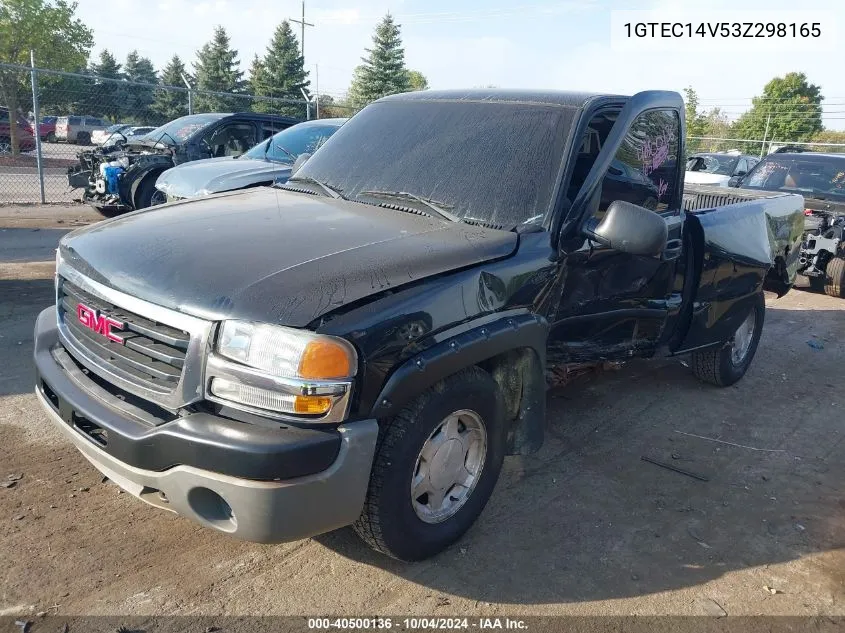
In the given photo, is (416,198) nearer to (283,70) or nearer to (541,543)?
(541,543)

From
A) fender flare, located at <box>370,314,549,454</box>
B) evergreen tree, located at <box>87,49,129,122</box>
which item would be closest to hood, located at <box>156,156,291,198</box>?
fender flare, located at <box>370,314,549,454</box>

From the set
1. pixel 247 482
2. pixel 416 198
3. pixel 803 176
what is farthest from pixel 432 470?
pixel 803 176

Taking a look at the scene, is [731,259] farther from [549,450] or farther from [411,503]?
[411,503]

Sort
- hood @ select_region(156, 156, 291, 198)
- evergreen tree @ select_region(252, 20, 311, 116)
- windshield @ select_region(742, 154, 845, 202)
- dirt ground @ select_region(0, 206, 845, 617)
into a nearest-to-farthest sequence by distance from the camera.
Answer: dirt ground @ select_region(0, 206, 845, 617) < hood @ select_region(156, 156, 291, 198) < windshield @ select_region(742, 154, 845, 202) < evergreen tree @ select_region(252, 20, 311, 116)

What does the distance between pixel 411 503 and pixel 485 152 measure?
179 centimetres

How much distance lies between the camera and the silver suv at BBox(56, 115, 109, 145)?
30.3 metres

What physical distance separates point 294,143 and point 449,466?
7144mm

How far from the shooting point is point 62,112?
2291 centimetres

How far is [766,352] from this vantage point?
6.46 metres

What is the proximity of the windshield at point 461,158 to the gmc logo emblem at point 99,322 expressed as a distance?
1430 millimetres

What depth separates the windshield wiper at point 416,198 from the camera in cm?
331

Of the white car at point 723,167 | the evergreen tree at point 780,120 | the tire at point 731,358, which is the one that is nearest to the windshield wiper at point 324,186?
the tire at point 731,358

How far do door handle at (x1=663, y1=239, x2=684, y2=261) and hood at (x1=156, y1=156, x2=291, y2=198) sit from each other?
191 inches

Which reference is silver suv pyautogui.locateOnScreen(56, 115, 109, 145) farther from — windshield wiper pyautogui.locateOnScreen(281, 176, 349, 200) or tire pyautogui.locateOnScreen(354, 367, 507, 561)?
tire pyautogui.locateOnScreen(354, 367, 507, 561)
